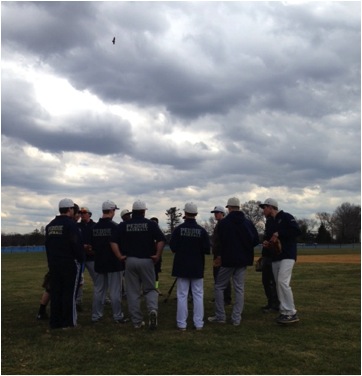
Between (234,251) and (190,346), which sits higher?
(234,251)

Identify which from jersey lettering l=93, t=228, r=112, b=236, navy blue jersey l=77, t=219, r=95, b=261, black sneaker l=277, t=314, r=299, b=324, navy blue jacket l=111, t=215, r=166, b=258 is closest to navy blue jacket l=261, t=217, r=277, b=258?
black sneaker l=277, t=314, r=299, b=324

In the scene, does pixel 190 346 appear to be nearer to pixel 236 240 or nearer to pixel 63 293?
pixel 236 240

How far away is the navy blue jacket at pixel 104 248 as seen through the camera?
8.45m

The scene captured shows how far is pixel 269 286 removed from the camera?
9.73m

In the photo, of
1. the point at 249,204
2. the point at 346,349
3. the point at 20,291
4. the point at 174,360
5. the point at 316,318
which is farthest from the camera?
the point at 249,204

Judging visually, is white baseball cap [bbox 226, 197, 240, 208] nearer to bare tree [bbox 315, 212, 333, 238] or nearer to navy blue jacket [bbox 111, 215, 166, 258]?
navy blue jacket [bbox 111, 215, 166, 258]

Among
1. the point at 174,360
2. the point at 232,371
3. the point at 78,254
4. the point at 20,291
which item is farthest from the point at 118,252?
the point at 20,291

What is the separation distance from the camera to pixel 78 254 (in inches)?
316

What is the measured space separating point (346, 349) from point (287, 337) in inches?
37.8

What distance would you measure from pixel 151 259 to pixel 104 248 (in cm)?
115

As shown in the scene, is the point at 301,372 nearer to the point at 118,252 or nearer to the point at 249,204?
the point at 118,252

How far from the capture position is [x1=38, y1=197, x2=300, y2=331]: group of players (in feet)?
25.6

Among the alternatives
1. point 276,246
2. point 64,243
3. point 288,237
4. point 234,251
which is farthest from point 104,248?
point 288,237

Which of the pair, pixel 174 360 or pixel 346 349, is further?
pixel 346 349
